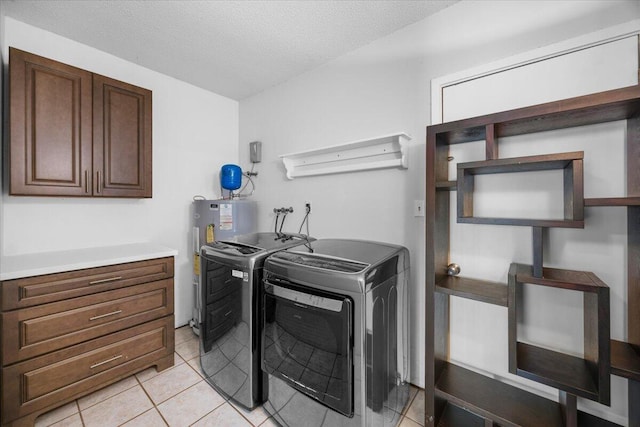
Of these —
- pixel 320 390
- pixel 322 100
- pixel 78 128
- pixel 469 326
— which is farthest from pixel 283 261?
pixel 78 128

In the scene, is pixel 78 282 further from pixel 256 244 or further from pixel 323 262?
pixel 323 262

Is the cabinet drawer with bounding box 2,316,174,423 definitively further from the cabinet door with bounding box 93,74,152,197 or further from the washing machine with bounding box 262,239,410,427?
the cabinet door with bounding box 93,74,152,197

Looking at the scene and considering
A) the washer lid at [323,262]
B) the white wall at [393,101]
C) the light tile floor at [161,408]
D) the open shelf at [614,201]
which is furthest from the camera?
the light tile floor at [161,408]

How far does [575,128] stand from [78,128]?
3.01 m

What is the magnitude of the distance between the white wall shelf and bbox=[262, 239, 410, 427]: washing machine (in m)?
0.67

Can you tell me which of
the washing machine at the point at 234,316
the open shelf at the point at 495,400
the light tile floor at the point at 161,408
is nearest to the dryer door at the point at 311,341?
the washing machine at the point at 234,316

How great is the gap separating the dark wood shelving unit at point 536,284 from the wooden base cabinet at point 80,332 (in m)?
1.90

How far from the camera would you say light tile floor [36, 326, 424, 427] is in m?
1.48

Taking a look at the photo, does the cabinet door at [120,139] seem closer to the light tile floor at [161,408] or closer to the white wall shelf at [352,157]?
the white wall shelf at [352,157]

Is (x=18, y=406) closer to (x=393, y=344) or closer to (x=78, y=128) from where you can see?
(x=78, y=128)

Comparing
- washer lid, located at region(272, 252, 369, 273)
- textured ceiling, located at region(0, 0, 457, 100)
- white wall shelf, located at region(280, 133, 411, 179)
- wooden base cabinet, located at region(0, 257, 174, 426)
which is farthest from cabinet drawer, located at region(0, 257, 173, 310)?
textured ceiling, located at region(0, 0, 457, 100)

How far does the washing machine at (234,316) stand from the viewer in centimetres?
153

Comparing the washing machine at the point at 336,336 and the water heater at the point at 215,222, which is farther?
the water heater at the point at 215,222

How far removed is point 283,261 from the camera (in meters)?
1.41
